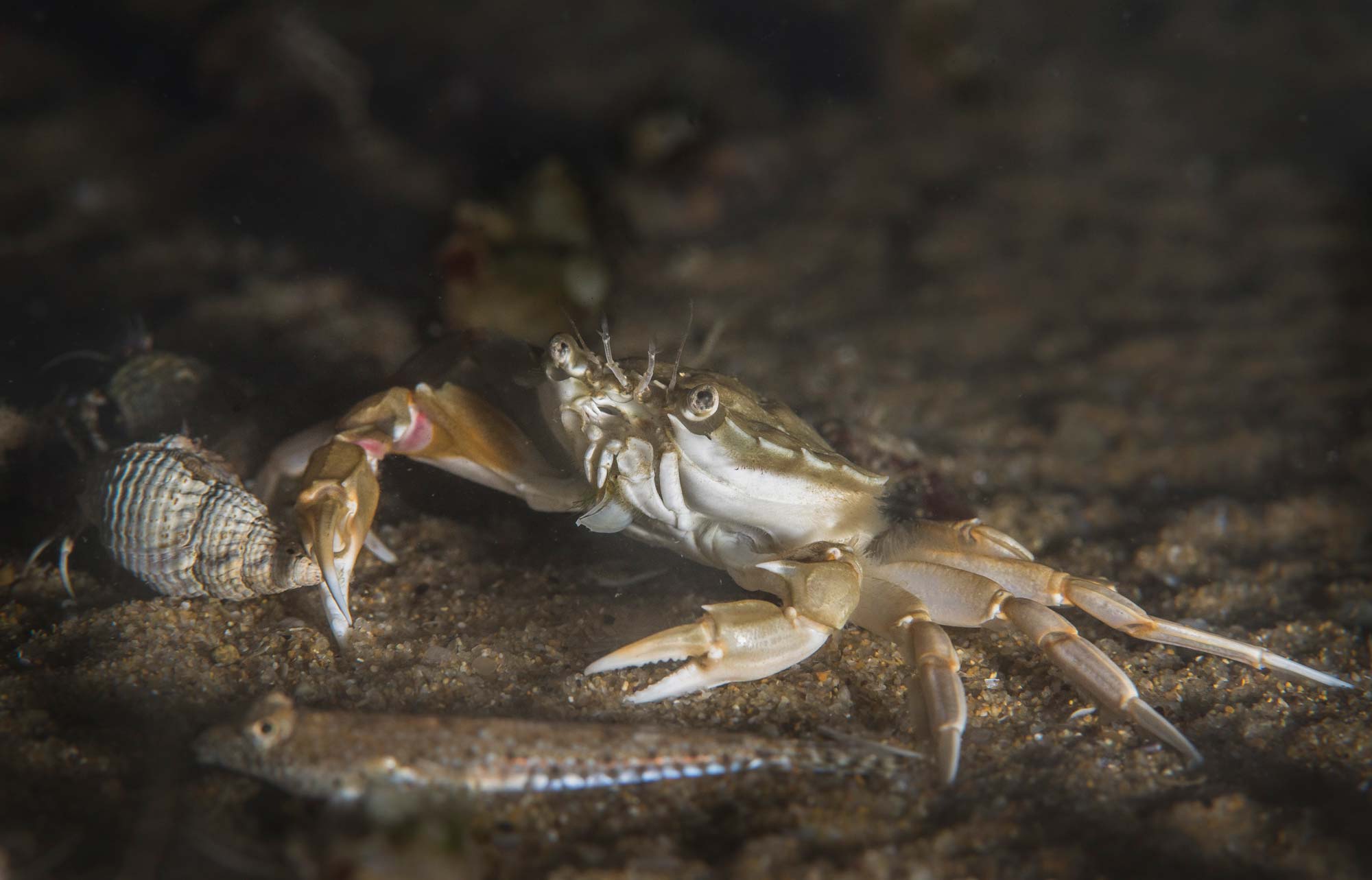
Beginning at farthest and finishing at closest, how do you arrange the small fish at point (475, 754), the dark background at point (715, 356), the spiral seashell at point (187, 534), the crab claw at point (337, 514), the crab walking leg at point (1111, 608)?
the crab walking leg at point (1111, 608) → the spiral seashell at point (187, 534) → the crab claw at point (337, 514) → the dark background at point (715, 356) → the small fish at point (475, 754)

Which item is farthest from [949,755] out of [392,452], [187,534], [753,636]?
[187,534]

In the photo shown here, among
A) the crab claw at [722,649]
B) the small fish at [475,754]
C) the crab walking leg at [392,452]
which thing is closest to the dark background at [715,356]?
the small fish at [475,754]

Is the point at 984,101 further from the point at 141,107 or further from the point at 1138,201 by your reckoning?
the point at 141,107

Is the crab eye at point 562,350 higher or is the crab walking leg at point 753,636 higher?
the crab eye at point 562,350

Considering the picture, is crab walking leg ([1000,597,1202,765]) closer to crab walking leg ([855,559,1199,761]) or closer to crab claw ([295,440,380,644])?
crab walking leg ([855,559,1199,761])

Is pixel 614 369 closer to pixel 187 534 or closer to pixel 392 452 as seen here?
pixel 392 452

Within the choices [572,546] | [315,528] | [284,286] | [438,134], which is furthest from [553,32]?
[315,528]

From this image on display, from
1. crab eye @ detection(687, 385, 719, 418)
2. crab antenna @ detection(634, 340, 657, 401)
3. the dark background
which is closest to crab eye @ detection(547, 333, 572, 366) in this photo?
crab antenna @ detection(634, 340, 657, 401)

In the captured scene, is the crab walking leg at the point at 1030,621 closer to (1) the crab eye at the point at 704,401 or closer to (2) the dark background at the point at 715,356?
(2) the dark background at the point at 715,356
